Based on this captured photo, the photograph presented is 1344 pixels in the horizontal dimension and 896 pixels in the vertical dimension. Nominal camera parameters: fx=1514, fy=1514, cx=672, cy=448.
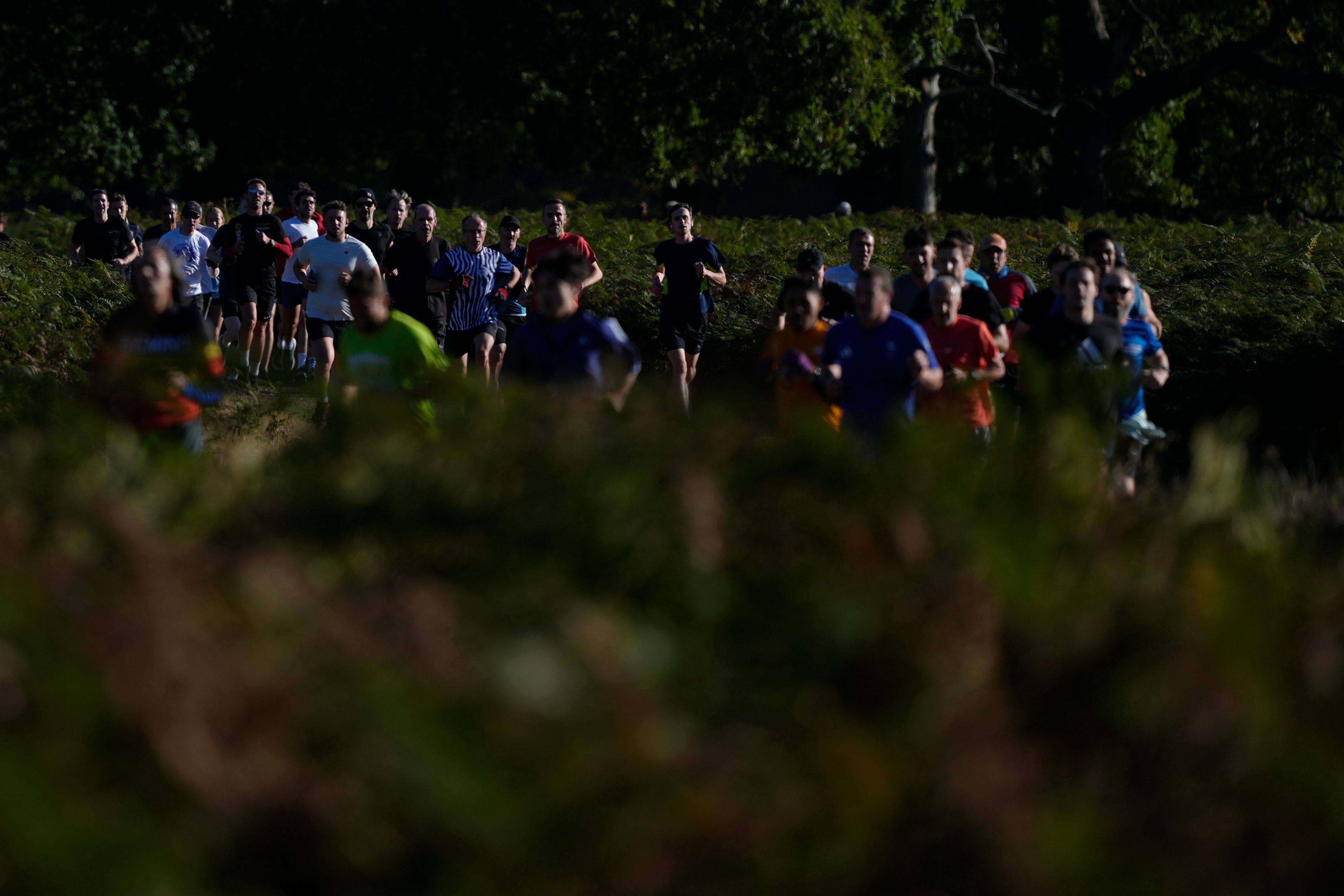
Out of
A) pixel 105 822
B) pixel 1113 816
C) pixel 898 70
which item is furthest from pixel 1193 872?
pixel 898 70

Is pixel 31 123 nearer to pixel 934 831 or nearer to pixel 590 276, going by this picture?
pixel 590 276

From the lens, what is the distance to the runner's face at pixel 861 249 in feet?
37.1

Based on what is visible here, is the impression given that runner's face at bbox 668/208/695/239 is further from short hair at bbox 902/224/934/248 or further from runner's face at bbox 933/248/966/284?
runner's face at bbox 933/248/966/284

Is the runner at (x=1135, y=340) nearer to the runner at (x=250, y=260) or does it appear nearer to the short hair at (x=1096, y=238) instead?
the short hair at (x=1096, y=238)

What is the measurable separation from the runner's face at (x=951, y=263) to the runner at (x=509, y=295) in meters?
5.14

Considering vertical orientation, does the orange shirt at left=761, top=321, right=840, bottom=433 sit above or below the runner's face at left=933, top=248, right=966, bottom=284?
below

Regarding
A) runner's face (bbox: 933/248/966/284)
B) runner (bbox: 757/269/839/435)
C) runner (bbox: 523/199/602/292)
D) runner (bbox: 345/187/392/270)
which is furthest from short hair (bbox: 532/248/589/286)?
runner (bbox: 345/187/392/270)

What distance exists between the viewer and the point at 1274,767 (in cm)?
263

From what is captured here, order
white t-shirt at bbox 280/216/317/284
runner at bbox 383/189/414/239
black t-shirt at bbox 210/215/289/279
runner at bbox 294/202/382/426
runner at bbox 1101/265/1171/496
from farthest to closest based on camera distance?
white t-shirt at bbox 280/216/317/284, black t-shirt at bbox 210/215/289/279, runner at bbox 383/189/414/239, runner at bbox 294/202/382/426, runner at bbox 1101/265/1171/496

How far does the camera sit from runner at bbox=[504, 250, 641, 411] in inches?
315

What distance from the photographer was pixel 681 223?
13.5 m

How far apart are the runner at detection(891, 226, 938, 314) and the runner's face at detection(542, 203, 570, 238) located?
4.00 metres

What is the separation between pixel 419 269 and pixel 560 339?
6243 millimetres

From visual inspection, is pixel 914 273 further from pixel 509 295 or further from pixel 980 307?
pixel 509 295
